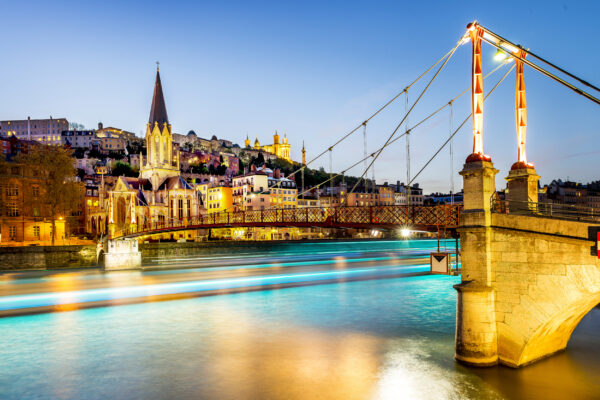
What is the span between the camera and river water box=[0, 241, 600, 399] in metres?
11.1

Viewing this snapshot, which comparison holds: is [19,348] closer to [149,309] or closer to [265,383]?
[149,309]

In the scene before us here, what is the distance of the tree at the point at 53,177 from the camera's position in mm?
52250

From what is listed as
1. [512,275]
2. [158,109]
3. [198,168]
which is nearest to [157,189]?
[158,109]

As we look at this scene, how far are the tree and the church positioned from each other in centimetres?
2231

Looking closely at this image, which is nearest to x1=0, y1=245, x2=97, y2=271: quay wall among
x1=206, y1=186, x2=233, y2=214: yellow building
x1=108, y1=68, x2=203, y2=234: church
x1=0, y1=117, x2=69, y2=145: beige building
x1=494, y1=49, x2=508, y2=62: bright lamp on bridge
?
x1=108, y1=68, x2=203, y2=234: church

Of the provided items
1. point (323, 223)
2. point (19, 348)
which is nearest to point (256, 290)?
point (323, 223)

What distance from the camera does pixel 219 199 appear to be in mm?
99938

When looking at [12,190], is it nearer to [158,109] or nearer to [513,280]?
[158,109]

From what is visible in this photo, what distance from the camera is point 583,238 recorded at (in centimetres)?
939

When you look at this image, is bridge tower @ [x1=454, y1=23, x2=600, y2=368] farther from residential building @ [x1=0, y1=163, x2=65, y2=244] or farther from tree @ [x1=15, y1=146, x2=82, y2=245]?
residential building @ [x1=0, y1=163, x2=65, y2=244]

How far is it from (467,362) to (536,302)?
2493 millimetres

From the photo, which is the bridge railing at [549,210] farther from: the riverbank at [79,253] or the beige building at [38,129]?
the beige building at [38,129]

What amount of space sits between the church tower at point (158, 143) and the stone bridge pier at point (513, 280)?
289ft

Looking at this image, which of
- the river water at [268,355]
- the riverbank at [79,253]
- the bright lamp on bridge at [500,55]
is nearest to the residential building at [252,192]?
the riverbank at [79,253]
